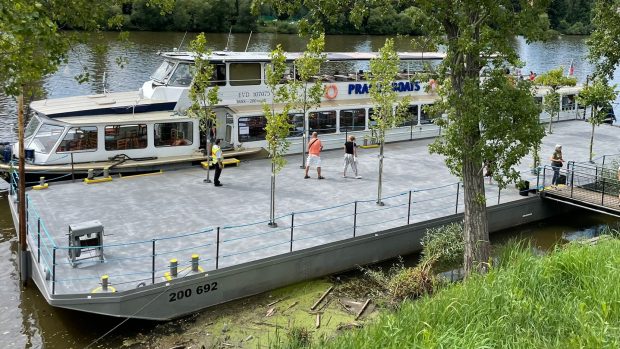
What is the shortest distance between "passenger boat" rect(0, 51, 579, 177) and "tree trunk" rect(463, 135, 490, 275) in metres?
5.85

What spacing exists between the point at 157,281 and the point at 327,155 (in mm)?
12693

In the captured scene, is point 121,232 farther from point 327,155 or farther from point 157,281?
point 327,155

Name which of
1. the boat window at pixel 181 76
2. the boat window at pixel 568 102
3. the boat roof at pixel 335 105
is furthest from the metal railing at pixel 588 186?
the boat window at pixel 181 76

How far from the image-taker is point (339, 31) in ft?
276

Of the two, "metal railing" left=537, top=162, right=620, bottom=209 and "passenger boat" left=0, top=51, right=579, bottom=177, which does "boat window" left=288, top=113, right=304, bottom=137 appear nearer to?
Result: "passenger boat" left=0, top=51, right=579, bottom=177

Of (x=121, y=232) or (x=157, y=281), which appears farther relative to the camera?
(x=121, y=232)

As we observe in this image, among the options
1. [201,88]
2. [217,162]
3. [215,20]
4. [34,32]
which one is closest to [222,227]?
[217,162]

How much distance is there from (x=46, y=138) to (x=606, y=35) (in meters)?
18.4

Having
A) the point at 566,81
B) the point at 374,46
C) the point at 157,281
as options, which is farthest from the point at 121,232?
the point at 374,46

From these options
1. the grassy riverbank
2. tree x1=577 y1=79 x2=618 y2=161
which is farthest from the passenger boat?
the grassy riverbank

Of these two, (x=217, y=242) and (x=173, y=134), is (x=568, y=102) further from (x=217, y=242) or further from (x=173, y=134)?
(x=217, y=242)

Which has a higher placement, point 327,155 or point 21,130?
point 21,130

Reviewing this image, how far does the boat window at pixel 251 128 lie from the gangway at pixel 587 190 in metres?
10.0

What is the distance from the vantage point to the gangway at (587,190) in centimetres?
2003
